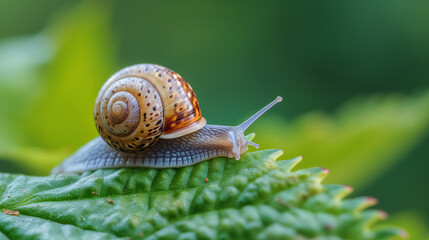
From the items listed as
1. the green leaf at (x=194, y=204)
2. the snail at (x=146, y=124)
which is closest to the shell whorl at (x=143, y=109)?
the snail at (x=146, y=124)

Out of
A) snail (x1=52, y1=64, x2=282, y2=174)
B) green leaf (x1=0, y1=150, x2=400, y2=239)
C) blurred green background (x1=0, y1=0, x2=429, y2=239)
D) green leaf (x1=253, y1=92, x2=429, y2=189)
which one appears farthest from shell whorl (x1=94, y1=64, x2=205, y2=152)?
blurred green background (x1=0, y1=0, x2=429, y2=239)

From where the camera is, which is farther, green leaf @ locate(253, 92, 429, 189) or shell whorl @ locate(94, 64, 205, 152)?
green leaf @ locate(253, 92, 429, 189)

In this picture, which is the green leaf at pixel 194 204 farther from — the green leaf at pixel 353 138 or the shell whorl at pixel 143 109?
the green leaf at pixel 353 138

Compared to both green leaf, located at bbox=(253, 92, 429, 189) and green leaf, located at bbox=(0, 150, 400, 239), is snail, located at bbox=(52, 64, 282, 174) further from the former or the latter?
green leaf, located at bbox=(253, 92, 429, 189)

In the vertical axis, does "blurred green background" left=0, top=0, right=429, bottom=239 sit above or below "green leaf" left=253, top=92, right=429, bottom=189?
above

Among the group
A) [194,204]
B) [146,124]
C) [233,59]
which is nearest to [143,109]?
[146,124]

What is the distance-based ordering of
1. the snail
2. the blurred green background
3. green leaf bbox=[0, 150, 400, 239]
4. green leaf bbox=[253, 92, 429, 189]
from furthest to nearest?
the blurred green background → green leaf bbox=[253, 92, 429, 189] → the snail → green leaf bbox=[0, 150, 400, 239]

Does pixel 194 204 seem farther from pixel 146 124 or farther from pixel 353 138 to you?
pixel 353 138
